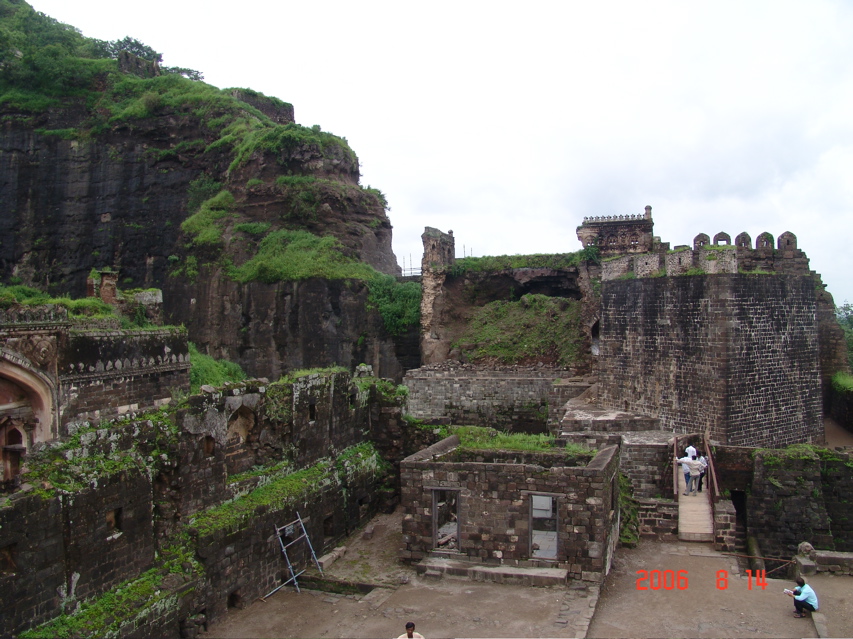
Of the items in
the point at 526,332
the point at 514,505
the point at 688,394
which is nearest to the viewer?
the point at 514,505

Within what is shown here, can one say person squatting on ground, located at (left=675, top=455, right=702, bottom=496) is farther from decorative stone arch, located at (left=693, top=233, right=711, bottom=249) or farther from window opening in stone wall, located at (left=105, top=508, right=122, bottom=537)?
window opening in stone wall, located at (left=105, top=508, right=122, bottom=537)

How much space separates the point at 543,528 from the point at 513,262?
13.2 m

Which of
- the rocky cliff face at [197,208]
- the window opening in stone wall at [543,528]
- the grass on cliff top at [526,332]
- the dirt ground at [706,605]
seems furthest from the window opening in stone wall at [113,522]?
the rocky cliff face at [197,208]

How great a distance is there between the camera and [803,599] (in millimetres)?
9336

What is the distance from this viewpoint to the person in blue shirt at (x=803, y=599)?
9.30 m

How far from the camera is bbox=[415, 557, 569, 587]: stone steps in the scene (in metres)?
10.3

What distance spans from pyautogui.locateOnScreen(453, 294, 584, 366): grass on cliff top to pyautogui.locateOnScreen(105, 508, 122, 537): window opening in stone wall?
50.1 ft

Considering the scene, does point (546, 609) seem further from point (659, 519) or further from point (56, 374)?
point (56, 374)

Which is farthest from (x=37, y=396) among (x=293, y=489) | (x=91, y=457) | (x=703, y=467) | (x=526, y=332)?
(x=526, y=332)

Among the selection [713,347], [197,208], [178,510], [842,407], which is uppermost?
[197,208]

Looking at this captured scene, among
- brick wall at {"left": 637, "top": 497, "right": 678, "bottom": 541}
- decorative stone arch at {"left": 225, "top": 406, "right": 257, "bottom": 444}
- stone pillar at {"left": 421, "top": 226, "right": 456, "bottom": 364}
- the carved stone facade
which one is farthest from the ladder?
stone pillar at {"left": 421, "top": 226, "right": 456, "bottom": 364}

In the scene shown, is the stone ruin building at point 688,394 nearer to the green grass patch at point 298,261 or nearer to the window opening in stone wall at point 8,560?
the green grass patch at point 298,261

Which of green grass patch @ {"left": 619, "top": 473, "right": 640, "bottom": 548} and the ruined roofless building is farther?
the ruined roofless building

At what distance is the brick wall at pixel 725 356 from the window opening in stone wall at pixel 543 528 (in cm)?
376
